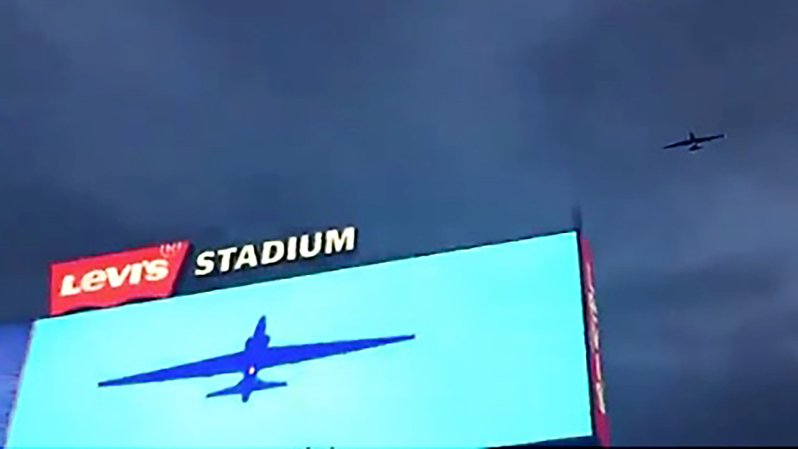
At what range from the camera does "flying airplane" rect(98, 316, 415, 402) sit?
3412 centimetres

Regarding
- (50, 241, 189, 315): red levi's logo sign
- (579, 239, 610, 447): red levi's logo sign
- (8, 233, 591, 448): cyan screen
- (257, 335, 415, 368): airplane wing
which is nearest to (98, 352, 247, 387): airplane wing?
(8, 233, 591, 448): cyan screen

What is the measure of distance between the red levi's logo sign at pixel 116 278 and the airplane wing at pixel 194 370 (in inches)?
99.7

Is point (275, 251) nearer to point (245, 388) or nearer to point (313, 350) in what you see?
point (313, 350)

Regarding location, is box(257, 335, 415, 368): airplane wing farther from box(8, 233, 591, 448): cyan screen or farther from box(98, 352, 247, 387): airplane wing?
box(98, 352, 247, 387): airplane wing

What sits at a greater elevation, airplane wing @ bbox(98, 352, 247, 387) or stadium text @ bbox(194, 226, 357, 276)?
stadium text @ bbox(194, 226, 357, 276)

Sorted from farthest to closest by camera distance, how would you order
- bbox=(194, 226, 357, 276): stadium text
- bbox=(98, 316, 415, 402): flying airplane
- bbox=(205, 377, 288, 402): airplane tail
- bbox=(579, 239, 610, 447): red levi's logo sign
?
1. bbox=(194, 226, 357, 276): stadium text
2. bbox=(205, 377, 288, 402): airplane tail
3. bbox=(98, 316, 415, 402): flying airplane
4. bbox=(579, 239, 610, 447): red levi's logo sign

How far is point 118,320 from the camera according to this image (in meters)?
37.3

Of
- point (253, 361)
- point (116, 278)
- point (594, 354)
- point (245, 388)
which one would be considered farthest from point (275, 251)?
point (594, 354)

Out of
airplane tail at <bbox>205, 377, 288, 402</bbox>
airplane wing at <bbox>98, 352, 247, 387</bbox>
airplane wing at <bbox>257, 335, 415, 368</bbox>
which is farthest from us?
airplane wing at <bbox>98, 352, 247, 387</bbox>

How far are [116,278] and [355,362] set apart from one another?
28.6 ft

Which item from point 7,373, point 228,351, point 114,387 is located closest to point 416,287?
point 228,351

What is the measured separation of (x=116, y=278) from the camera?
38531 millimetres

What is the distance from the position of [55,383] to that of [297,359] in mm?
7122

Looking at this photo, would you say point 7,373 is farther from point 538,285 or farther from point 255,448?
point 538,285
